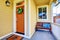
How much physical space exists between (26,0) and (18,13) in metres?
1.18

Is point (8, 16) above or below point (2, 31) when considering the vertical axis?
above

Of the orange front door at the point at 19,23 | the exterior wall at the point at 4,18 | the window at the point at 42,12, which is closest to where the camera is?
the exterior wall at the point at 4,18

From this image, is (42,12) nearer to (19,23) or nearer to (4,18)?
(19,23)

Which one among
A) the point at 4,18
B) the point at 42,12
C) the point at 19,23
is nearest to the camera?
the point at 4,18

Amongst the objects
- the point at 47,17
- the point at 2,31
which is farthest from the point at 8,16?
the point at 47,17

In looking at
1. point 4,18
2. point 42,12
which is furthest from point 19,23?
point 42,12

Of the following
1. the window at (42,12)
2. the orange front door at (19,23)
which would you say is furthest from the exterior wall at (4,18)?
the window at (42,12)

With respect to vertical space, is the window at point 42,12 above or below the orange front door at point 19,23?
above

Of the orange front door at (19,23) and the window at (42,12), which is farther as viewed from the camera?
the window at (42,12)

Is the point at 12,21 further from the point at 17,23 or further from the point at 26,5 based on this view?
the point at 26,5

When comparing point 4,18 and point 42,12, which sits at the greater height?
point 42,12

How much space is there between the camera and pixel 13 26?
14.0 ft

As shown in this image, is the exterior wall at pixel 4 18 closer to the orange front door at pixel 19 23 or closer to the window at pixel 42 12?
the orange front door at pixel 19 23

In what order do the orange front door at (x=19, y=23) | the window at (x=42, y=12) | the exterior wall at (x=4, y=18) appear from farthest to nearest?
the window at (x=42, y=12), the orange front door at (x=19, y=23), the exterior wall at (x=4, y=18)
